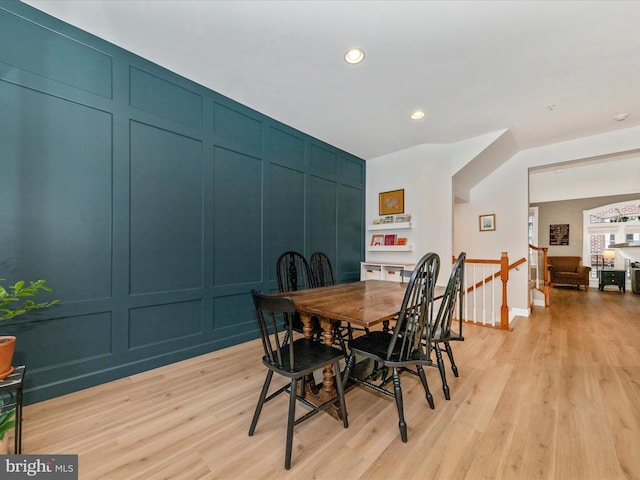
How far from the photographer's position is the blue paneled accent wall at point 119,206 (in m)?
1.79

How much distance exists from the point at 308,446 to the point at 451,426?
2.84 feet

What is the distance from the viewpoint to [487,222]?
16.0ft

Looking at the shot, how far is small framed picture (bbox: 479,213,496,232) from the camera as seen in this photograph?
4.78m

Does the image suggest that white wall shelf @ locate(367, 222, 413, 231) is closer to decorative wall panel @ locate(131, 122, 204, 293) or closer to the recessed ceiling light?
the recessed ceiling light

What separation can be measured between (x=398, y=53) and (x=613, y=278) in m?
8.53

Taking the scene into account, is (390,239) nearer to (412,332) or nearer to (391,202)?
(391,202)

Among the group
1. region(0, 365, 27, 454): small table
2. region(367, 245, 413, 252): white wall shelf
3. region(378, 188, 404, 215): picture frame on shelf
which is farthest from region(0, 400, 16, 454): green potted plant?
region(378, 188, 404, 215): picture frame on shelf

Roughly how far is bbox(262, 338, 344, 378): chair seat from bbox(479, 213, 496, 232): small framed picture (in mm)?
4467

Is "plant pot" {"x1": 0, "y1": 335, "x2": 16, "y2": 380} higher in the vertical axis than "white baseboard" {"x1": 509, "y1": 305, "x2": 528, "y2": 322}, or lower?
higher

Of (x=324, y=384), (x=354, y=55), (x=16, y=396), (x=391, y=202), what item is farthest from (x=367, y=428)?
(x=391, y=202)

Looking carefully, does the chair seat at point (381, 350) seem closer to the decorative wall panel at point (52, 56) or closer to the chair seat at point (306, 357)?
the chair seat at point (306, 357)

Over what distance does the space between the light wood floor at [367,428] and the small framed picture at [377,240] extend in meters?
2.33

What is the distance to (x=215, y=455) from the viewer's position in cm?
138

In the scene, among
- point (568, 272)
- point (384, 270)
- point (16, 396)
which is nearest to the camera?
point (16, 396)
